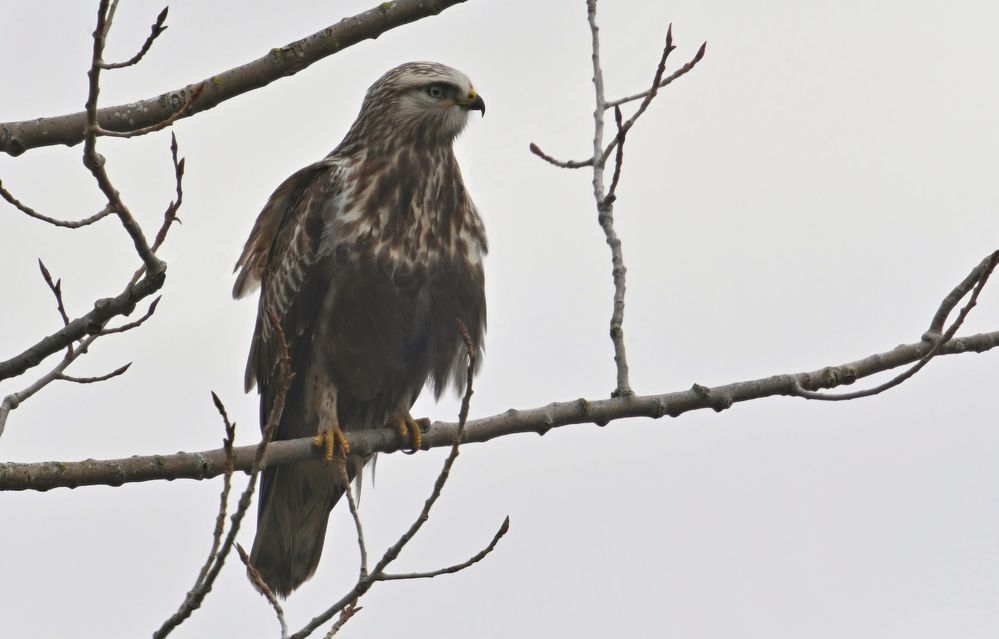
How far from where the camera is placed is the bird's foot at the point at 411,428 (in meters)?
5.75

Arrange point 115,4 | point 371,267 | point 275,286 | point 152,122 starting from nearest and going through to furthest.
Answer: point 115,4, point 152,122, point 371,267, point 275,286

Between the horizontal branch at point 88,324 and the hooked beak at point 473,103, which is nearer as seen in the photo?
the horizontal branch at point 88,324

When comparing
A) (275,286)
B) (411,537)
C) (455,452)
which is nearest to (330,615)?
(411,537)

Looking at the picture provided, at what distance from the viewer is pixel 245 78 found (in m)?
3.81

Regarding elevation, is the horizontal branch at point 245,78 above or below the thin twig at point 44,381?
above

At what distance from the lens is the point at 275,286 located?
633 centimetres

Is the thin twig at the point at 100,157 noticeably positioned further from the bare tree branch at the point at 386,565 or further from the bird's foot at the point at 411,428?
the bird's foot at the point at 411,428

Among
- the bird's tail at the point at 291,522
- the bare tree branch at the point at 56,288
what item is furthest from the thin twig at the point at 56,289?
the bird's tail at the point at 291,522

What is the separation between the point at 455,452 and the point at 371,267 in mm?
2374

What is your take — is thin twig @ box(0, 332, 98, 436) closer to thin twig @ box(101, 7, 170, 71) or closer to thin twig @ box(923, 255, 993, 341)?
thin twig @ box(101, 7, 170, 71)

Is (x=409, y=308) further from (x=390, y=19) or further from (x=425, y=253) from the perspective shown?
(x=390, y=19)

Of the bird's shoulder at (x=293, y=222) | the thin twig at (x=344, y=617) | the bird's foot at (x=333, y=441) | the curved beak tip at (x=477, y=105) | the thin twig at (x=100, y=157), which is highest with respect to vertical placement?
the curved beak tip at (x=477, y=105)

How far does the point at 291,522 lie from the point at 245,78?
3382 millimetres

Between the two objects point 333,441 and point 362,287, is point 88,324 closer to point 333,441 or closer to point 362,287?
point 333,441
